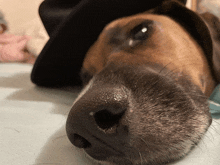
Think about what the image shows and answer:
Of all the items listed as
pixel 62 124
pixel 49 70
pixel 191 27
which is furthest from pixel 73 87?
pixel 191 27

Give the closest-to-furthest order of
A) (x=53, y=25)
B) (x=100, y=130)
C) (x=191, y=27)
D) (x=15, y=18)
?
(x=100, y=130) < (x=191, y=27) < (x=53, y=25) < (x=15, y=18)

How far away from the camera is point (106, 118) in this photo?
2.04ft

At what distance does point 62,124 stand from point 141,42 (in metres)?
0.64

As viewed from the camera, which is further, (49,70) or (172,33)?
(49,70)

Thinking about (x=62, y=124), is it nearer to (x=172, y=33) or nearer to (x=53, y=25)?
(x=172, y=33)

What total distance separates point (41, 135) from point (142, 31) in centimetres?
81

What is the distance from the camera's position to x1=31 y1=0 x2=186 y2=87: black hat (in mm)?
1291

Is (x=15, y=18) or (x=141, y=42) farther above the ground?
(x=141, y=42)

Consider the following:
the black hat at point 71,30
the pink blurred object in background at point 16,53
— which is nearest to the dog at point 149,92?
the black hat at point 71,30

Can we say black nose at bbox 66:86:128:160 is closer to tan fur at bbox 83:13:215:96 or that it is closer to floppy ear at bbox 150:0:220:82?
tan fur at bbox 83:13:215:96

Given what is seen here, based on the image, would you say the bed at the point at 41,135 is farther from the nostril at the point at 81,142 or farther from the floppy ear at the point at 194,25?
the floppy ear at the point at 194,25

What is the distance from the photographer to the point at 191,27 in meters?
1.37

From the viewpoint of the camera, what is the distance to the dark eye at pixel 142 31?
1220 mm

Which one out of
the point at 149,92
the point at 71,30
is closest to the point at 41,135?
the point at 149,92
